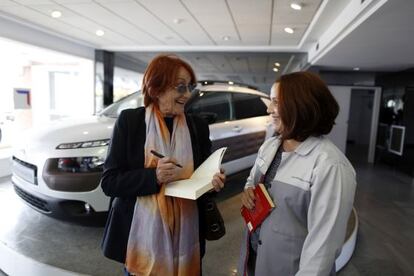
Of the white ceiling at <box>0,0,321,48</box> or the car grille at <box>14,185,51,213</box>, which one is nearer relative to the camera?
the car grille at <box>14,185,51,213</box>

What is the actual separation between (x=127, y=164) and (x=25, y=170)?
1.73 m

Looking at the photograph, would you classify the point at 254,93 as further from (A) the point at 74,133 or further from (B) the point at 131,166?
(B) the point at 131,166

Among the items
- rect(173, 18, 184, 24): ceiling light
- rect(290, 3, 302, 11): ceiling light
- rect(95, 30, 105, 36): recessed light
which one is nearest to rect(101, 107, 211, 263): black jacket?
rect(290, 3, 302, 11): ceiling light

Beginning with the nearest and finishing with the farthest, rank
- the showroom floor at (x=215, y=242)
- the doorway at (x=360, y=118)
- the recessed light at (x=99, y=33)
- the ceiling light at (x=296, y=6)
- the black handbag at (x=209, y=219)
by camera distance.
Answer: the black handbag at (x=209, y=219) < the showroom floor at (x=215, y=242) < the ceiling light at (x=296, y=6) < the recessed light at (x=99, y=33) < the doorway at (x=360, y=118)

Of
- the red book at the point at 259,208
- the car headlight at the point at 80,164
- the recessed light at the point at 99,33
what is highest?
the recessed light at the point at 99,33

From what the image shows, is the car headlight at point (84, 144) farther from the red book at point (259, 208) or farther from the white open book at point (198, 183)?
the red book at point (259, 208)

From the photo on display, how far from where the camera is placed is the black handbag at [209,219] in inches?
51.8

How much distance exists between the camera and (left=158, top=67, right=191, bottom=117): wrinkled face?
116 centimetres

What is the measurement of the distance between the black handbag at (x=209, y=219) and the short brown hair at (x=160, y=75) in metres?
0.51

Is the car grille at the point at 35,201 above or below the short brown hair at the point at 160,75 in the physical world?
below

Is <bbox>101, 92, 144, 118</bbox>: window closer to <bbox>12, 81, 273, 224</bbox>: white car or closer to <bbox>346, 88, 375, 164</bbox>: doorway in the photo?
<bbox>12, 81, 273, 224</bbox>: white car

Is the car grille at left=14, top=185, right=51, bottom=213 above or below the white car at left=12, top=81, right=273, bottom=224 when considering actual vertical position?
below

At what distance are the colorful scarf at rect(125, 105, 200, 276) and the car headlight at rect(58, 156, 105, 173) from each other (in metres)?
1.25

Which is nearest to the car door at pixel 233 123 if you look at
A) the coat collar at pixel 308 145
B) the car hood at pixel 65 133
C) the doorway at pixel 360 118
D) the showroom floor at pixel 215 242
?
the showroom floor at pixel 215 242
